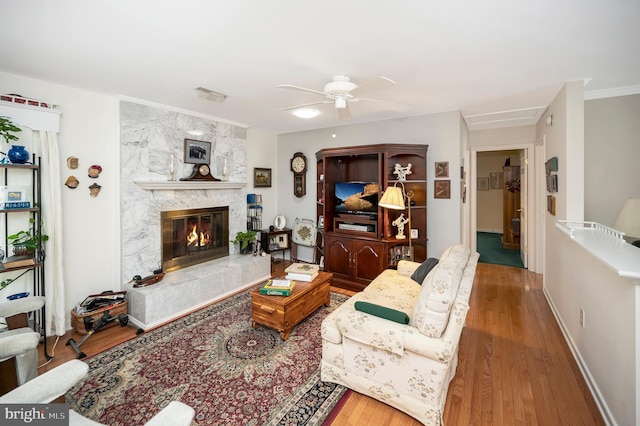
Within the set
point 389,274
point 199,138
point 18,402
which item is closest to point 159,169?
point 199,138

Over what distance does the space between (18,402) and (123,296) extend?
87.6 inches

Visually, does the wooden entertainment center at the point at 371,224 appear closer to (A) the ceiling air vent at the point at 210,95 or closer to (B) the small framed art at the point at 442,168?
(B) the small framed art at the point at 442,168

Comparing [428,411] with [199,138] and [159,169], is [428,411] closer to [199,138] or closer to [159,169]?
[159,169]

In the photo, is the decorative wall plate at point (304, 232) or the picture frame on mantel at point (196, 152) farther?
the decorative wall plate at point (304, 232)

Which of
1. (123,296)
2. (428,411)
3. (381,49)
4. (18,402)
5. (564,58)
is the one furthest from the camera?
(123,296)

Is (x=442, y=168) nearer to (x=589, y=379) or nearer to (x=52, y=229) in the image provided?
(x=589, y=379)

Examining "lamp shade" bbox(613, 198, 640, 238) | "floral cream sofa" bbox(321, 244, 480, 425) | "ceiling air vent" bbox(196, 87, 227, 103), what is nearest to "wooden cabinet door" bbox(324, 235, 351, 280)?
"floral cream sofa" bbox(321, 244, 480, 425)

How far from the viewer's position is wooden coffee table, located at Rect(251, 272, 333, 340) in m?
2.67

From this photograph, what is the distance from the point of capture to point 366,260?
13.2ft

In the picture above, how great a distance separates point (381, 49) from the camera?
211 centimetres

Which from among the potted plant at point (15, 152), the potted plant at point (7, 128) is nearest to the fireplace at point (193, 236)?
the potted plant at point (15, 152)

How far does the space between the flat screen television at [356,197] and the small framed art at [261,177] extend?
153 cm

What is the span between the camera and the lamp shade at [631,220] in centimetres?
252

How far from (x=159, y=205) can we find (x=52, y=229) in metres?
1.08
